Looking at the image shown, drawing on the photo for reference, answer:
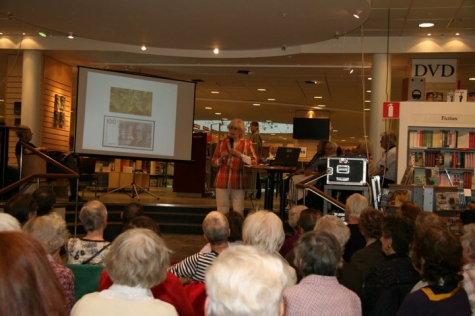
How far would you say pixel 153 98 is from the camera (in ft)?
30.7

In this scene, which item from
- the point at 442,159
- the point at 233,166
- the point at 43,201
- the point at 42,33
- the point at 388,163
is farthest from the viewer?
the point at 42,33

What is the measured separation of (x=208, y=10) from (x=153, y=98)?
1748 mm

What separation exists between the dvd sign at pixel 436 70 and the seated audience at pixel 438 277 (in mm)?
8336

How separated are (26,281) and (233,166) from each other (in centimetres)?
Result: 701

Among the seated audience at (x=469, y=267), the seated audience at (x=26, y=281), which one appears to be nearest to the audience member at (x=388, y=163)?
the seated audience at (x=469, y=267)

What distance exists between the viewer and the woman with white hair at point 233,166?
823cm

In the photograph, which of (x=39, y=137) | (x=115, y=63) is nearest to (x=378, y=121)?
(x=115, y=63)

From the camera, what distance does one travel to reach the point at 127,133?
30.1 feet

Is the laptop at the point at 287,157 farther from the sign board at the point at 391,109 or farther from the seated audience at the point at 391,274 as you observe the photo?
the seated audience at the point at 391,274

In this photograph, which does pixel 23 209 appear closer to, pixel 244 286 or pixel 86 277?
pixel 86 277

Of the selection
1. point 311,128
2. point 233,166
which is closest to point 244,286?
point 233,166

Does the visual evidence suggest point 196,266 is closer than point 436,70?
Yes

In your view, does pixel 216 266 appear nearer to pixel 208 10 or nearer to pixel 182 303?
pixel 182 303

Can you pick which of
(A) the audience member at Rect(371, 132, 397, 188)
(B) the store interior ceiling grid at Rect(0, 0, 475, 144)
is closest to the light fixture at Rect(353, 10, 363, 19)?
(B) the store interior ceiling grid at Rect(0, 0, 475, 144)
